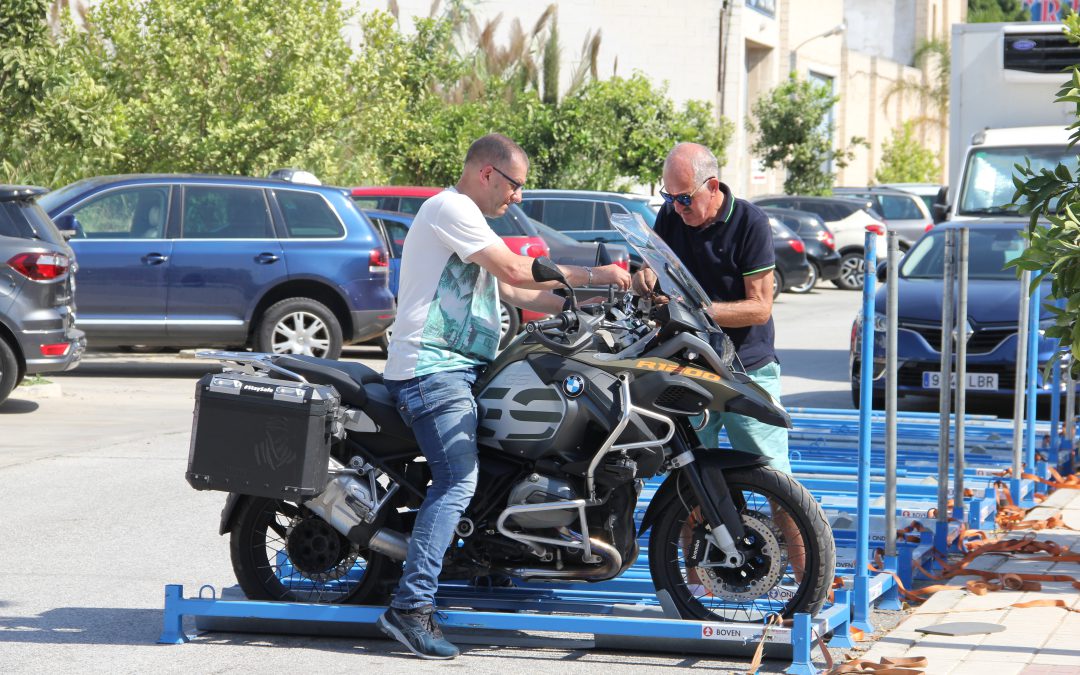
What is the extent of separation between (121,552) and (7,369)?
495 centimetres

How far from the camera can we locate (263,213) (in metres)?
14.9

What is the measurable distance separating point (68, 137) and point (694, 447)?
12011 millimetres

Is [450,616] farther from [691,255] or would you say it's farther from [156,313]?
[156,313]

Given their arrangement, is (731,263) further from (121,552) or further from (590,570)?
(121,552)

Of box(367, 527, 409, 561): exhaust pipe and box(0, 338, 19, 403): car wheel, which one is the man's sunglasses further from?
box(0, 338, 19, 403): car wheel

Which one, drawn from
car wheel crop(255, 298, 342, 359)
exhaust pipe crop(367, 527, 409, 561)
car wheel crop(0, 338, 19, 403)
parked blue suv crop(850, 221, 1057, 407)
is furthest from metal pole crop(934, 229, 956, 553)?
car wheel crop(255, 298, 342, 359)

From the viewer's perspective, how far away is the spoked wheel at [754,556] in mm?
5594

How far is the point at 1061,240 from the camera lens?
19.6ft

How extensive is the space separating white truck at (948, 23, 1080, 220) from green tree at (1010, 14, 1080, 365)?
10.3m

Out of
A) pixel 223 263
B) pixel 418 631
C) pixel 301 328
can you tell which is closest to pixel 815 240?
pixel 301 328

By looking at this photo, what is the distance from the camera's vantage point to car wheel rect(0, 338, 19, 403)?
39.1ft

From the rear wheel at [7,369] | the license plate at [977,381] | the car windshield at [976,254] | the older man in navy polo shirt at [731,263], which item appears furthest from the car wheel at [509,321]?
the older man in navy polo shirt at [731,263]

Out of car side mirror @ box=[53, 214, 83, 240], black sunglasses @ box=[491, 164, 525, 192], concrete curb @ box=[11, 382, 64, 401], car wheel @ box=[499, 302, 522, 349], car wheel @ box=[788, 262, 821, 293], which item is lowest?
car wheel @ box=[788, 262, 821, 293]

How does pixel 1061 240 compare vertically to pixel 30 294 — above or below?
above
